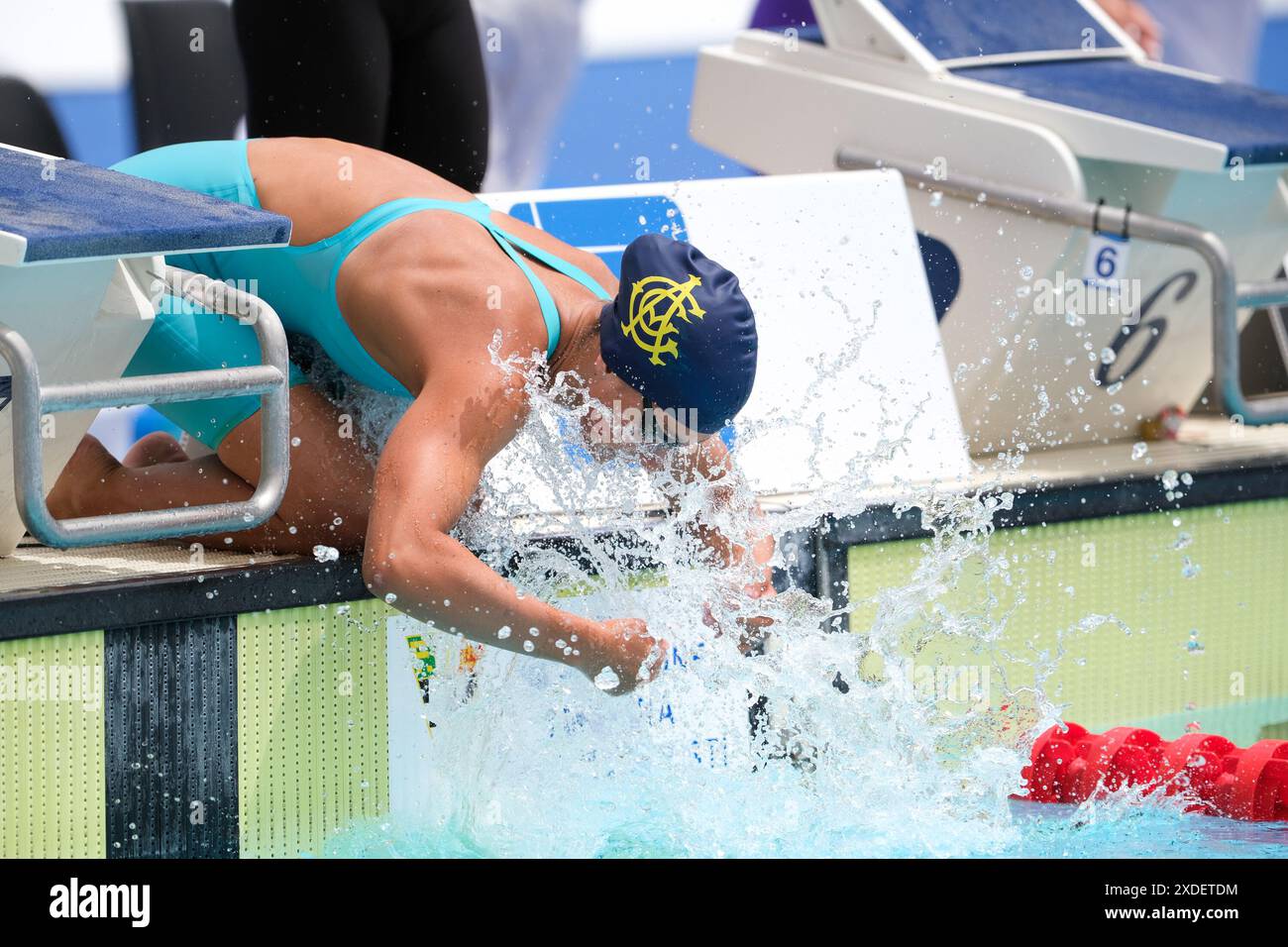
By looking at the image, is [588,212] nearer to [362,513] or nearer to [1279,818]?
[362,513]

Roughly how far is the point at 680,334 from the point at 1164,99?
194 centimetres

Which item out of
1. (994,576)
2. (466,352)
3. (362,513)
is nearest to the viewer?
(466,352)

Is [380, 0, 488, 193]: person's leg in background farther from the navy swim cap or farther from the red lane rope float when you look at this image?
the red lane rope float

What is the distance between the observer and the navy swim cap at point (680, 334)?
8.28 ft

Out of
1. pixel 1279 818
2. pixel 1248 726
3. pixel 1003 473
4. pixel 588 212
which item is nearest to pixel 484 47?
pixel 588 212

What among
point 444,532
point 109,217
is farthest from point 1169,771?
point 109,217

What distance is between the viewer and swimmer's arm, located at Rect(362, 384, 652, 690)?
2.42 meters

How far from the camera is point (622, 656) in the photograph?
2623 mm

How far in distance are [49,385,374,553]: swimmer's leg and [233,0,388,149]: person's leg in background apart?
1.06 metres

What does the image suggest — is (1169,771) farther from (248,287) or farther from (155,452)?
(155,452)

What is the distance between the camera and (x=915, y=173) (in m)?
4.00

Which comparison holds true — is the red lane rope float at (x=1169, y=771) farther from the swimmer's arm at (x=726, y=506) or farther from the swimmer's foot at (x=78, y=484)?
the swimmer's foot at (x=78, y=484)

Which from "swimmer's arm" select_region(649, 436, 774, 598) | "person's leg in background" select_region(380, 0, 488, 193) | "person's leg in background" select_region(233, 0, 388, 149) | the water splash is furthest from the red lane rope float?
"person's leg in background" select_region(233, 0, 388, 149)

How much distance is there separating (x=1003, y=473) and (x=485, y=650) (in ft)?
4.32
